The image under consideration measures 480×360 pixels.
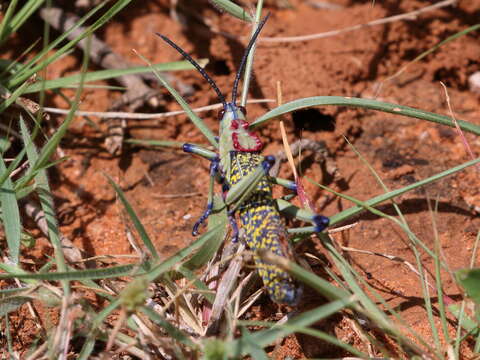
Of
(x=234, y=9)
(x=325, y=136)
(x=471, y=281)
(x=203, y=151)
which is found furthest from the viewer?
(x=325, y=136)

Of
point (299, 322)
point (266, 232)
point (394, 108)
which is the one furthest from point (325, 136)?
point (299, 322)

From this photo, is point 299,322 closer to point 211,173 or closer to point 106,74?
point 211,173

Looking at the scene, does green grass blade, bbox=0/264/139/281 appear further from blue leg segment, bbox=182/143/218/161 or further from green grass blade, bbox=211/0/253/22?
green grass blade, bbox=211/0/253/22

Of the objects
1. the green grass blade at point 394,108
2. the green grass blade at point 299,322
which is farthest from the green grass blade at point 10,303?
the green grass blade at point 394,108

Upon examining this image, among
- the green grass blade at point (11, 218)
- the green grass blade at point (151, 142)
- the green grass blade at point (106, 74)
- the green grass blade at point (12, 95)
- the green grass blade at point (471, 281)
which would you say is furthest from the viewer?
the green grass blade at point (151, 142)

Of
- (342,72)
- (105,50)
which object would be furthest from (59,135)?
(342,72)

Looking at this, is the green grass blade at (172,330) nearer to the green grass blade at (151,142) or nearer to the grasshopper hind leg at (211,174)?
the grasshopper hind leg at (211,174)

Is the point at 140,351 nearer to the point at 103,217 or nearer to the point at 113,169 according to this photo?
the point at 103,217

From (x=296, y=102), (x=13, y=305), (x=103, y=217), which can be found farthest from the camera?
(x=103, y=217)
